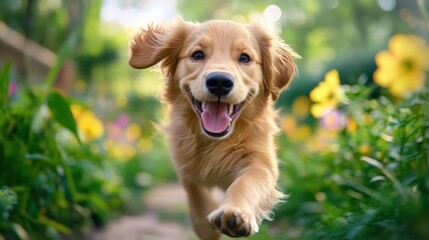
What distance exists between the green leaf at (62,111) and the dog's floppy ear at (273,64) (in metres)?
1.27

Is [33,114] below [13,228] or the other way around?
the other way around

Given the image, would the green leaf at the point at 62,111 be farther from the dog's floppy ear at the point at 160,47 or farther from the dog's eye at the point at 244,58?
the dog's eye at the point at 244,58

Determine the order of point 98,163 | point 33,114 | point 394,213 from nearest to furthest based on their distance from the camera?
1. point 394,213
2. point 33,114
3. point 98,163

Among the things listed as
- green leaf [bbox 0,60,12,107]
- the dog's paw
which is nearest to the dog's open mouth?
the dog's paw

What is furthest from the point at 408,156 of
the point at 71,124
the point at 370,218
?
the point at 71,124

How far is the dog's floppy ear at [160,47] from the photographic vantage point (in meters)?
3.27

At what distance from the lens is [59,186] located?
354 centimetres

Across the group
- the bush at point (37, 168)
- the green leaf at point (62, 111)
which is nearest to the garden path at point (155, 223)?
the bush at point (37, 168)

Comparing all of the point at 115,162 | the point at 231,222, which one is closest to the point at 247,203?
the point at 231,222

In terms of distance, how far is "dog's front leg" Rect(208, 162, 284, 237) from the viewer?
2193mm

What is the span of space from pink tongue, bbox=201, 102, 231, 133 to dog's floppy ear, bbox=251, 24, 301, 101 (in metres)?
0.50

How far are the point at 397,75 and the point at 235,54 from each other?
3.60ft

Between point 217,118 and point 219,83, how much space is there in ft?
0.83

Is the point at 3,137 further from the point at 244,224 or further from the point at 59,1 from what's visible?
the point at 59,1
